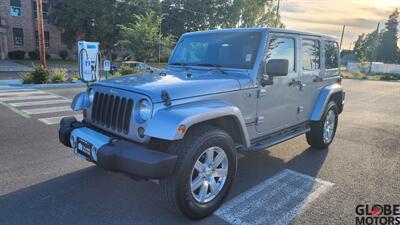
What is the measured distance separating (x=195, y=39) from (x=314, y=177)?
2.67m

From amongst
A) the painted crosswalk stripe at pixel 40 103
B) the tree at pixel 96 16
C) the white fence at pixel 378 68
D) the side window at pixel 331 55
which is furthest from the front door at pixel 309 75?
the white fence at pixel 378 68

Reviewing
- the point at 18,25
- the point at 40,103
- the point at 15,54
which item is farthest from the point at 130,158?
the point at 18,25

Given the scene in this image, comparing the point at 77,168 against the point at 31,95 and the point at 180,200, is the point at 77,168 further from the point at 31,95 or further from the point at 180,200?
the point at 31,95

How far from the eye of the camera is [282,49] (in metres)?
4.18

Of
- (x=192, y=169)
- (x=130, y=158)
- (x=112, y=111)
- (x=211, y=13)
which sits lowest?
(x=192, y=169)

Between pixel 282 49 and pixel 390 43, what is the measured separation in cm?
7697

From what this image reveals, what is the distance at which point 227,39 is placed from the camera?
412 cm

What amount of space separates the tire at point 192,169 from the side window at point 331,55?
312 cm

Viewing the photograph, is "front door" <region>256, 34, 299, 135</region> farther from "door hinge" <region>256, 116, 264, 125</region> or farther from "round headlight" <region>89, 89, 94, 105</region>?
"round headlight" <region>89, 89, 94, 105</region>

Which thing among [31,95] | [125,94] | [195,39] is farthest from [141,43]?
[125,94]

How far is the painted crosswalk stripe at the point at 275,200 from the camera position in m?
3.17

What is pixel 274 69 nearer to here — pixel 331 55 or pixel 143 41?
pixel 331 55

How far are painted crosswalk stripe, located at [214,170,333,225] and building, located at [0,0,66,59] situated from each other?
34.5 metres

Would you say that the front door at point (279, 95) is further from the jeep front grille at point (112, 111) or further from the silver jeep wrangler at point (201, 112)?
the jeep front grille at point (112, 111)
